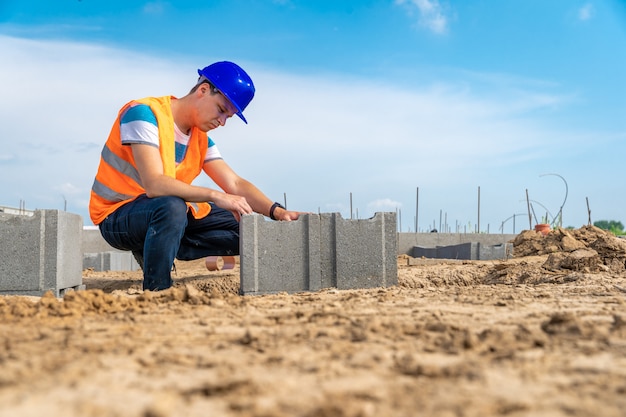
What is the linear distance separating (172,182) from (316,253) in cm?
130

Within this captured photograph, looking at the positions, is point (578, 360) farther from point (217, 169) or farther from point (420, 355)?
point (217, 169)

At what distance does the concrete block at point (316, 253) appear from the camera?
4.24 meters

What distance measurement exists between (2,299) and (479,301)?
9.07ft

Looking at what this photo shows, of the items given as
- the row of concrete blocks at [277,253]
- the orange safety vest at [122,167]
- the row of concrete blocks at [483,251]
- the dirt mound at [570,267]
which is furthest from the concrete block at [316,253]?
the row of concrete blocks at [483,251]

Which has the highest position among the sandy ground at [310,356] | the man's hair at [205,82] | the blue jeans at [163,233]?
the man's hair at [205,82]

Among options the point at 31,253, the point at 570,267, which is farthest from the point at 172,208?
the point at 570,267

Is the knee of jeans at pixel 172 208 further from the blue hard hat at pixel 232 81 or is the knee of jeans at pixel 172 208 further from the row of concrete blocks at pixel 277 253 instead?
the blue hard hat at pixel 232 81

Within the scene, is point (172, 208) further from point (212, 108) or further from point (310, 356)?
point (310, 356)

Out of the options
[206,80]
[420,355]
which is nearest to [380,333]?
[420,355]

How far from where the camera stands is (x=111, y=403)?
1.36m

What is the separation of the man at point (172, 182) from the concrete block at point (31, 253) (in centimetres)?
36

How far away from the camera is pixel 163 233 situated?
385 centimetres

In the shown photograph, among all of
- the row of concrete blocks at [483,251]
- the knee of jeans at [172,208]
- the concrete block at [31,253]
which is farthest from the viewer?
the row of concrete blocks at [483,251]

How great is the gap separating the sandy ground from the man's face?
5.36ft
